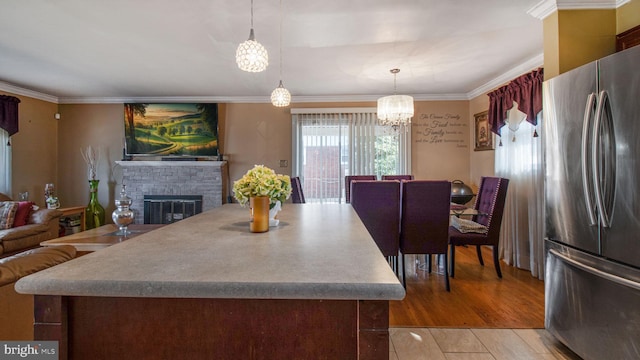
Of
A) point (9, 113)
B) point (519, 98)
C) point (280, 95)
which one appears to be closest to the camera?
point (280, 95)

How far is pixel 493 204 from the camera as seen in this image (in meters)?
3.05

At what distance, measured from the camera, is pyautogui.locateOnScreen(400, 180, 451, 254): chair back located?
9.19 ft

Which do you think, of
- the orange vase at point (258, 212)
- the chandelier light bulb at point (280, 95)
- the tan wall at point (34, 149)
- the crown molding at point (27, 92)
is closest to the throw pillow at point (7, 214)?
the tan wall at point (34, 149)

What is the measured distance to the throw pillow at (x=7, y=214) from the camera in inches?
135

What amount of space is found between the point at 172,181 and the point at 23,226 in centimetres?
190

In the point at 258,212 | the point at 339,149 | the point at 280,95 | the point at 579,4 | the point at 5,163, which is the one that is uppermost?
the point at 579,4

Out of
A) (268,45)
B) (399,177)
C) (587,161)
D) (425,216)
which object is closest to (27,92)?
(268,45)

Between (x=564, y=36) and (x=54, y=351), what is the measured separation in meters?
3.10

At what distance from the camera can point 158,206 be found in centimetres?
500

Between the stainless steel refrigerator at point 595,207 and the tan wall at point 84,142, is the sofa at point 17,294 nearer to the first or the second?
the stainless steel refrigerator at point 595,207

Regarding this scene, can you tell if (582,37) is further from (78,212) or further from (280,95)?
(78,212)

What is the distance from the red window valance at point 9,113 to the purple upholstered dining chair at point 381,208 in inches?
195

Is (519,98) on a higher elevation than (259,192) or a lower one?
higher

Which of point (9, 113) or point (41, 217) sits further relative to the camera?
point (9, 113)
